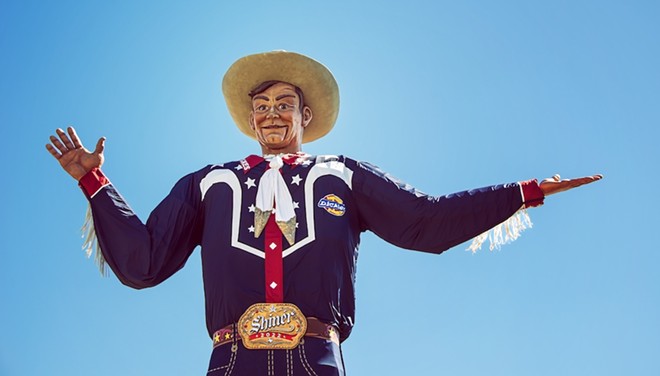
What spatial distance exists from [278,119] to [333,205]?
3.19ft

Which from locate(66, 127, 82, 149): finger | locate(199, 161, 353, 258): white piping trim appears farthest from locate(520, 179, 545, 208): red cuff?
locate(66, 127, 82, 149): finger

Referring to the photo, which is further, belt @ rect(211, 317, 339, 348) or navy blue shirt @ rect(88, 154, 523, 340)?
navy blue shirt @ rect(88, 154, 523, 340)

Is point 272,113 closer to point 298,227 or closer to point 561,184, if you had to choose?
point 298,227

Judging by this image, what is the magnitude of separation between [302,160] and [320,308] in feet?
4.08

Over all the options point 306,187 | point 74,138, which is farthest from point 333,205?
point 74,138

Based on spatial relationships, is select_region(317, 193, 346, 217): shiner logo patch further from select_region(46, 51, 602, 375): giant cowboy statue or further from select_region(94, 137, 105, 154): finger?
select_region(94, 137, 105, 154): finger

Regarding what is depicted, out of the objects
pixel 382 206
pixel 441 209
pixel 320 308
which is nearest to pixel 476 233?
pixel 441 209

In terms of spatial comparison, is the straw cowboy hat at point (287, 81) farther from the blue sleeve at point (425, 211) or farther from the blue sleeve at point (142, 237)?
→ the blue sleeve at point (142, 237)

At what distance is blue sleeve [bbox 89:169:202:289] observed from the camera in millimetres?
5980

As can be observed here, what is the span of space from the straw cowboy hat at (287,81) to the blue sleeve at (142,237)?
1.21 meters

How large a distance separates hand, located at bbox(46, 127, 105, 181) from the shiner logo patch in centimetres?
154

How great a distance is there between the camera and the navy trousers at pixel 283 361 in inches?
209

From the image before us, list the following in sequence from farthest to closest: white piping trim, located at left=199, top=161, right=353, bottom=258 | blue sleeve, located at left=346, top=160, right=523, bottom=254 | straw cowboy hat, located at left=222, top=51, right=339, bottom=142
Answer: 1. straw cowboy hat, located at left=222, top=51, right=339, bottom=142
2. blue sleeve, located at left=346, top=160, right=523, bottom=254
3. white piping trim, located at left=199, top=161, right=353, bottom=258

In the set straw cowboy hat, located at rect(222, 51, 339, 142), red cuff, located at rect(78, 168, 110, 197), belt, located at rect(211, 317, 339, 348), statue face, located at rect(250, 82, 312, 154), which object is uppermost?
straw cowboy hat, located at rect(222, 51, 339, 142)
